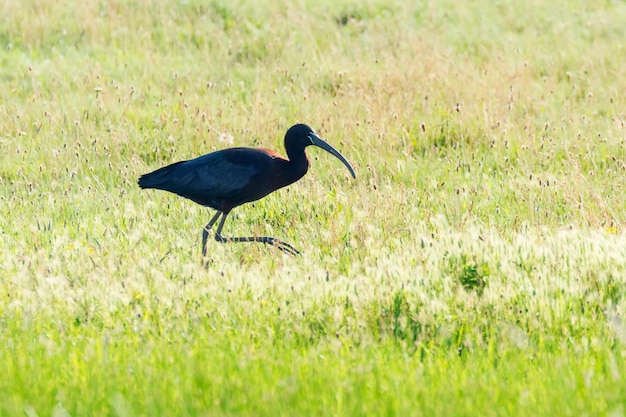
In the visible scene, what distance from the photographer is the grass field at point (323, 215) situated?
4488 millimetres

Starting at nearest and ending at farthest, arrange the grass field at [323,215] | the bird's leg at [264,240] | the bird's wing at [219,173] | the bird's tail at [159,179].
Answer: the grass field at [323,215]
the bird's leg at [264,240]
the bird's wing at [219,173]
the bird's tail at [159,179]

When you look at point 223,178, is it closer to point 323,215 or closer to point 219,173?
point 219,173

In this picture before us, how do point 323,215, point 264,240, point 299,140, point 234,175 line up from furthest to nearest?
→ 1. point 323,215
2. point 299,140
3. point 234,175
4. point 264,240

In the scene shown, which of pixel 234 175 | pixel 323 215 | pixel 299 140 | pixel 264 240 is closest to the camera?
pixel 264 240

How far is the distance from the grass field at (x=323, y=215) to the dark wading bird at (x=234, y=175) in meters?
0.31

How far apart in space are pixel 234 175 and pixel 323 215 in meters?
0.89

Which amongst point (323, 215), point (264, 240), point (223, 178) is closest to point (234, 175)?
point (223, 178)

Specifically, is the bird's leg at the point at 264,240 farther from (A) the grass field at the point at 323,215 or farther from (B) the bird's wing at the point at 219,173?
(B) the bird's wing at the point at 219,173

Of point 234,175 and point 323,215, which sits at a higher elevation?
point 234,175

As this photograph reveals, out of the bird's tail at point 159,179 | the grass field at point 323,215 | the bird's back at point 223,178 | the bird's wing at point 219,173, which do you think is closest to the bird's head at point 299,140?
the bird's back at point 223,178

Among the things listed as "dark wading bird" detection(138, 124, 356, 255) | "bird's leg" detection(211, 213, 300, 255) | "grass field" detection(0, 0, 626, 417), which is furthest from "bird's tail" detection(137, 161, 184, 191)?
"bird's leg" detection(211, 213, 300, 255)

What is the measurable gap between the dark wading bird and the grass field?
0.31 meters

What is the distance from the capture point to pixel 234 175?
7398mm

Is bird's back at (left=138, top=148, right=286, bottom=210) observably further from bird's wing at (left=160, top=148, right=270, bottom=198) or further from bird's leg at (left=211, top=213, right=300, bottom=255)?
bird's leg at (left=211, top=213, right=300, bottom=255)
